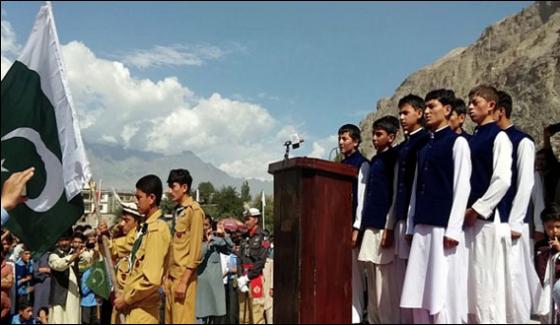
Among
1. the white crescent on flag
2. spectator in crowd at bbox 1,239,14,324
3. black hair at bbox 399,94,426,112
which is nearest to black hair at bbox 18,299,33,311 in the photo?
spectator in crowd at bbox 1,239,14,324

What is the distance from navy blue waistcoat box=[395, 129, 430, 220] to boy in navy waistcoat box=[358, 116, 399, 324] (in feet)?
0.38

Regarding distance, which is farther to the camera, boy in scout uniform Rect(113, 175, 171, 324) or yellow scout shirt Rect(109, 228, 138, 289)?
yellow scout shirt Rect(109, 228, 138, 289)

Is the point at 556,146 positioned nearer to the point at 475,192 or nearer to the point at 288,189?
the point at 475,192

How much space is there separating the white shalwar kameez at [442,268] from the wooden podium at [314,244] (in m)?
0.74

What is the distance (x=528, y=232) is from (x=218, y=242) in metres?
4.65

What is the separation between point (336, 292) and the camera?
4.30 metres

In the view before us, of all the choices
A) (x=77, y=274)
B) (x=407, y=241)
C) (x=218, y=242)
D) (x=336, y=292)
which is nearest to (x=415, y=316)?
(x=407, y=241)

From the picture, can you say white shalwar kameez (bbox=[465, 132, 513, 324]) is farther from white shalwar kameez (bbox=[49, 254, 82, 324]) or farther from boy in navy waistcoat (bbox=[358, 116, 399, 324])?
white shalwar kameez (bbox=[49, 254, 82, 324])

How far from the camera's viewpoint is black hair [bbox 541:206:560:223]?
561 centimetres

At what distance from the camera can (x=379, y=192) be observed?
5453 mm

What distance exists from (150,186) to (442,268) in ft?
8.21

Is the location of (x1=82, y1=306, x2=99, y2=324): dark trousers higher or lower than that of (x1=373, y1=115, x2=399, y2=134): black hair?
lower

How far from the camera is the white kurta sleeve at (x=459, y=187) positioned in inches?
191

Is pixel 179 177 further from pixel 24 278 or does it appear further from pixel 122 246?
pixel 24 278
